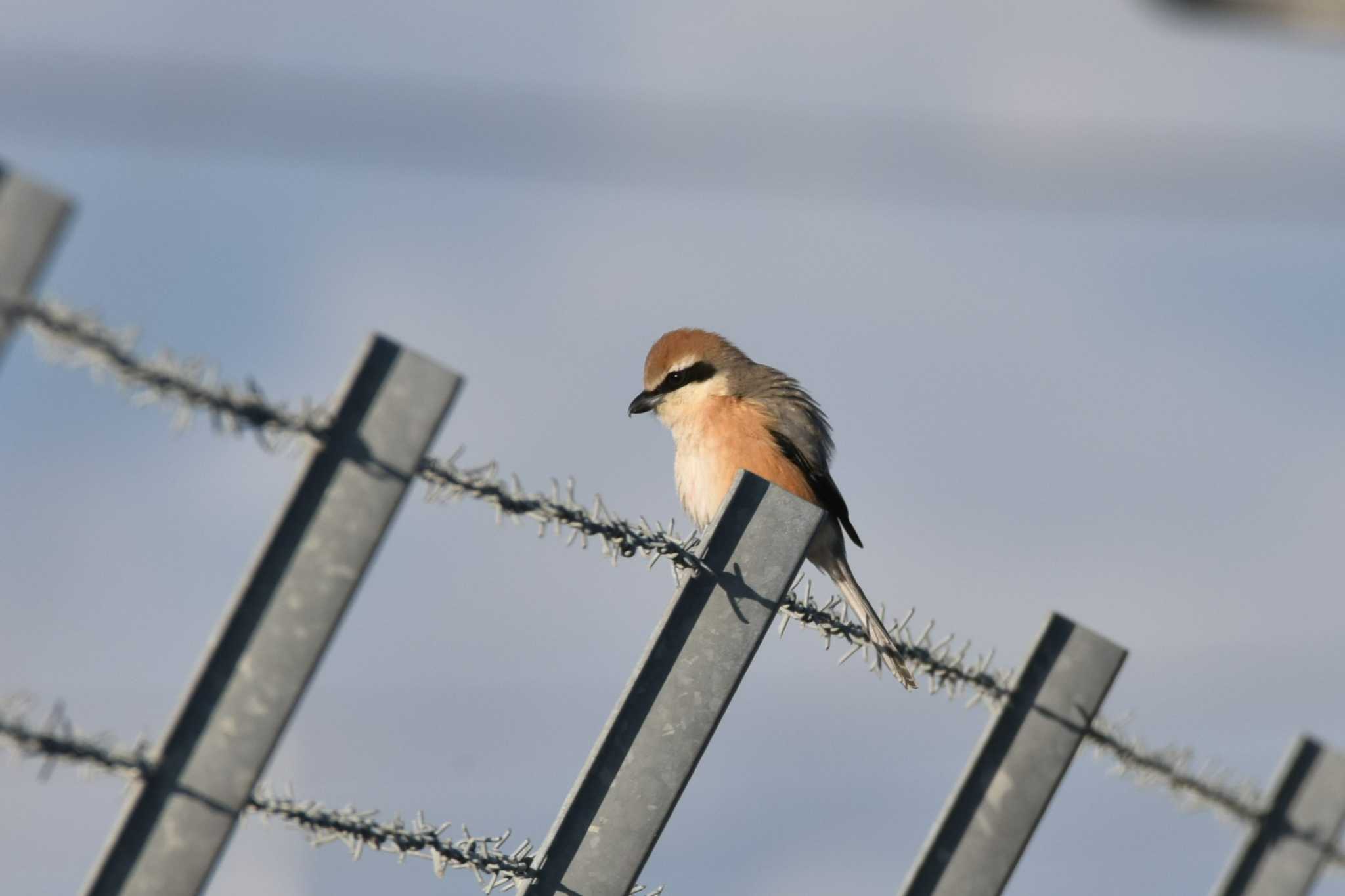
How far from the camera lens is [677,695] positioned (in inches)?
100

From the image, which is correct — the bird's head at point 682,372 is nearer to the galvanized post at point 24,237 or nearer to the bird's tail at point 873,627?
the bird's tail at point 873,627

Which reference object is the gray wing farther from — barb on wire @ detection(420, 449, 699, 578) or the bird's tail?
barb on wire @ detection(420, 449, 699, 578)

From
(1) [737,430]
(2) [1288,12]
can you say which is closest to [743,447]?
(1) [737,430]

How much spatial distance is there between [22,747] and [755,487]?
1.26m

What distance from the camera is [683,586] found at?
2605mm

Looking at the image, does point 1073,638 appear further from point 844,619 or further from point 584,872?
point 584,872

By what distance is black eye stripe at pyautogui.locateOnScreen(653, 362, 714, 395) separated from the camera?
606cm

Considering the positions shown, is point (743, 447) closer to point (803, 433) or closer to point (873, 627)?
point (803, 433)

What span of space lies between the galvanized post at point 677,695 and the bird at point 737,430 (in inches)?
102

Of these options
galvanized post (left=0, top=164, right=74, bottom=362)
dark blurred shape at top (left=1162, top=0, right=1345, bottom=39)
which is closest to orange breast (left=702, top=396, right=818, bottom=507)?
dark blurred shape at top (left=1162, top=0, right=1345, bottom=39)

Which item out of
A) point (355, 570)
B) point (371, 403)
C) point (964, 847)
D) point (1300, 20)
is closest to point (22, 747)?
point (355, 570)

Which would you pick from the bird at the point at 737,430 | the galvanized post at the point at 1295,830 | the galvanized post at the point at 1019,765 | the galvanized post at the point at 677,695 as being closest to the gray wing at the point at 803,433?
the bird at the point at 737,430

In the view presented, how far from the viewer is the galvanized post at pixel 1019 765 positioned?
10.3 feet

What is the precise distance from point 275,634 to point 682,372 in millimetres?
4030
